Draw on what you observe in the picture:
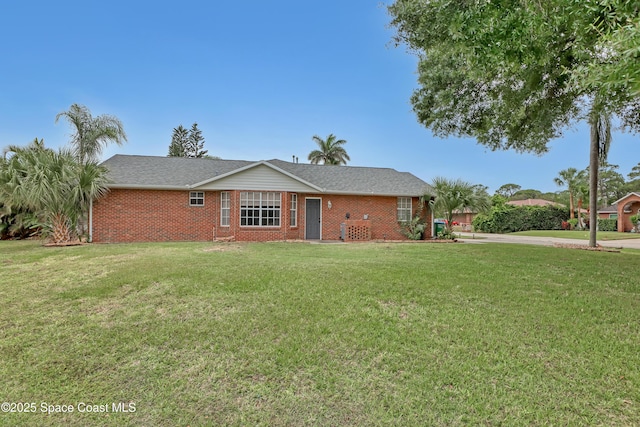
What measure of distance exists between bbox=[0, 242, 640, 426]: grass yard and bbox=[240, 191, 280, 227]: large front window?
829 centimetres

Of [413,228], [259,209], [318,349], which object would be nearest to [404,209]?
[413,228]

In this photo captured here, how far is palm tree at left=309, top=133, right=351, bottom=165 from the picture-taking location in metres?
38.3

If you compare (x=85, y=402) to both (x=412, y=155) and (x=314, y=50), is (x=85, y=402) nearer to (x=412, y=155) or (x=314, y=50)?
(x=314, y=50)

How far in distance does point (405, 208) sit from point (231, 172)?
357 inches

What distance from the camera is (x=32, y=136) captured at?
15.5 meters

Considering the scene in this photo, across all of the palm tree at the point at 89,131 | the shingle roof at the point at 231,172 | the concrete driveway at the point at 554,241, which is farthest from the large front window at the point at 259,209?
the concrete driveway at the point at 554,241

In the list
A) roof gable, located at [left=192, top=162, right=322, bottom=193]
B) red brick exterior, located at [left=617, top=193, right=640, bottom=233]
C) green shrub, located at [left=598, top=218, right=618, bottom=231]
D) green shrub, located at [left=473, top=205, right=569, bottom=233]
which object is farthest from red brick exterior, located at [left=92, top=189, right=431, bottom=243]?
green shrub, located at [left=598, top=218, right=618, bottom=231]

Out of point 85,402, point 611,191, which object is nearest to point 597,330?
point 85,402

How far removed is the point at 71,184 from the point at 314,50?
11.9 metres

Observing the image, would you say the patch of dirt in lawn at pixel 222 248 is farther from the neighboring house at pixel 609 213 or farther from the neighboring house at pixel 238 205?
the neighboring house at pixel 609 213

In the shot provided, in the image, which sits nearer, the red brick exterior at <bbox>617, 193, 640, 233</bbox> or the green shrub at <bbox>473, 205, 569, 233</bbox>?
the green shrub at <bbox>473, 205, 569, 233</bbox>

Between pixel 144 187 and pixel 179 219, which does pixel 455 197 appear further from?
pixel 144 187

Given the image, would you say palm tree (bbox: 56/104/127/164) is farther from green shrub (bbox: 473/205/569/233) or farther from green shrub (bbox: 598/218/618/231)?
green shrub (bbox: 598/218/618/231)

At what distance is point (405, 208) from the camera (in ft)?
55.2
